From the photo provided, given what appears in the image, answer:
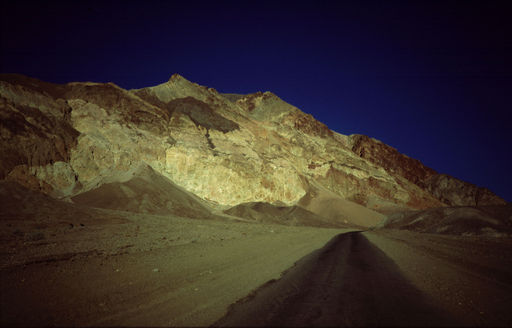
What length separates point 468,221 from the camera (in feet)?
116

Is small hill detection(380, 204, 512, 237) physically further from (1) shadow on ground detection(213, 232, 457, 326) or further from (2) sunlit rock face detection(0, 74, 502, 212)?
(1) shadow on ground detection(213, 232, 457, 326)

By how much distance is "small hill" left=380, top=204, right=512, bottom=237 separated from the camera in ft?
105

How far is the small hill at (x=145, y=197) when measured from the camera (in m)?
35.5

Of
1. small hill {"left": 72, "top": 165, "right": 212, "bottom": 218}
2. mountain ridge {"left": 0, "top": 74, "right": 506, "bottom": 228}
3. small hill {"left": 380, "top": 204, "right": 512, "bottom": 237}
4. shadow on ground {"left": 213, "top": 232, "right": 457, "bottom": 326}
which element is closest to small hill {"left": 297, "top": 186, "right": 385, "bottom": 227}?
mountain ridge {"left": 0, "top": 74, "right": 506, "bottom": 228}

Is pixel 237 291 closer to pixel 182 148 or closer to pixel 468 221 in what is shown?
pixel 468 221

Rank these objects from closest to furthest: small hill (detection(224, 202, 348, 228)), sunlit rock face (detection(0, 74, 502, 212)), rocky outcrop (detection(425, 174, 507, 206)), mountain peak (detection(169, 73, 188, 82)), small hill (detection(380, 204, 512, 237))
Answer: small hill (detection(380, 204, 512, 237)) < sunlit rock face (detection(0, 74, 502, 212)) < small hill (detection(224, 202, 348, 228)) < mountain peak (detection(169, 73, 188, 82)) < rocky outcrop (detection(425, 174, 507, 206))

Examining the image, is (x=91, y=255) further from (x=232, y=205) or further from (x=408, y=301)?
(x=232, y=205)

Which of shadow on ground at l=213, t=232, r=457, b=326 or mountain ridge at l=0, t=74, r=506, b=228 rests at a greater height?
mountain ridge at l=0, t=74, r=506, b=228

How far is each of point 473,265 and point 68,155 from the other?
180ft

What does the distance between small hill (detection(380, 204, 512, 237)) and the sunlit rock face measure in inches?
1150

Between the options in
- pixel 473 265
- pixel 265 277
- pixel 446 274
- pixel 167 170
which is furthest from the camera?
pixel 167 170

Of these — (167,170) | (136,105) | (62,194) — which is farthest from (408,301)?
(136,105)

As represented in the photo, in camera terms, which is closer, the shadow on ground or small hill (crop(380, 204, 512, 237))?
the shadow on ground

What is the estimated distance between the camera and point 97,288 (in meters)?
5.31
